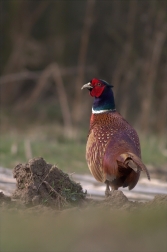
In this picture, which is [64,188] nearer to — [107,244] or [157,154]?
[107,244]

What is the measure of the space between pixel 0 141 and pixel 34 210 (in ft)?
21.2

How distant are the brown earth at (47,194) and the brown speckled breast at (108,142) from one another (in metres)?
0.26

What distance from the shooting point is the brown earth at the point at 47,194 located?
15.8ft

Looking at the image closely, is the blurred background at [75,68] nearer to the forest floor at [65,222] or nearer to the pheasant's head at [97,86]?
the pheasant's head at [97,86]

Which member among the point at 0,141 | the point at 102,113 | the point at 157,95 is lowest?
the point at 102,113

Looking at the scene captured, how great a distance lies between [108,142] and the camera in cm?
536

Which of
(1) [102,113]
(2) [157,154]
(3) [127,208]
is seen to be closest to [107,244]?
(3) [127,208]

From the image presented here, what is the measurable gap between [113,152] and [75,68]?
1176cm

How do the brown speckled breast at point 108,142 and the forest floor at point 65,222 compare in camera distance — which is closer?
the forest floor at point 65,222

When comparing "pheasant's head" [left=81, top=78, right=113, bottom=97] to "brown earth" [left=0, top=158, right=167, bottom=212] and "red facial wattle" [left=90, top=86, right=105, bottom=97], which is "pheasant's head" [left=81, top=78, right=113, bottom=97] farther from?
"brown earth" [left=0, top=158, right=167, bottom=212]

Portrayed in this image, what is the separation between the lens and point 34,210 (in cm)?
457

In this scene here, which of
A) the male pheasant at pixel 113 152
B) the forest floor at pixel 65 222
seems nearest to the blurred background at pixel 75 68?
the male pheasant at pixel 113 152

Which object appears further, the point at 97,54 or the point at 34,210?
the point at 97,54

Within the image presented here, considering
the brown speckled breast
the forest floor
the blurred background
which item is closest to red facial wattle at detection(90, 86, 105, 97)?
the brown speckled breast
